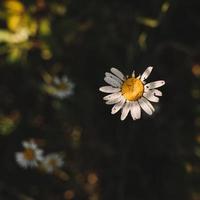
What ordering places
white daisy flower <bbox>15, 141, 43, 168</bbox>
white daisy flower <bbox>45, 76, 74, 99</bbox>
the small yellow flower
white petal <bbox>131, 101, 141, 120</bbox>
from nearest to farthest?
white petal <bbox>131, 101, 141, 120</bbox> → white daisy flower <bbox>15, 141, 43, 168</bbox> → white daisy flower <bbox>45, 76, 74, 99</bbox> → the small yellow flower

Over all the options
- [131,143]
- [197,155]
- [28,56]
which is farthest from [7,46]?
[197,155]

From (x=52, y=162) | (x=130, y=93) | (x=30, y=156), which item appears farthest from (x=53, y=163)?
(x=130, y=93)

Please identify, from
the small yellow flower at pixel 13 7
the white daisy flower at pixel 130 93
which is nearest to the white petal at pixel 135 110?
the white daisy flower at pixel 130 93

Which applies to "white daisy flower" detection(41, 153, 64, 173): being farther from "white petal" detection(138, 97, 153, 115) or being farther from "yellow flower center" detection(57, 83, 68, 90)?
"white petal" detection(138, 97, 153, 115)

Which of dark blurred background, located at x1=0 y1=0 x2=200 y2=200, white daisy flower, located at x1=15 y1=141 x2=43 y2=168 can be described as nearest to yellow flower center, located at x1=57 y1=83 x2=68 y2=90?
dark blurred background, located at x1=0 y1=0 x2=200 y2=200

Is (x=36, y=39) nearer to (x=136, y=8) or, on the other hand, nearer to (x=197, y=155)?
(x=136, y=8)
